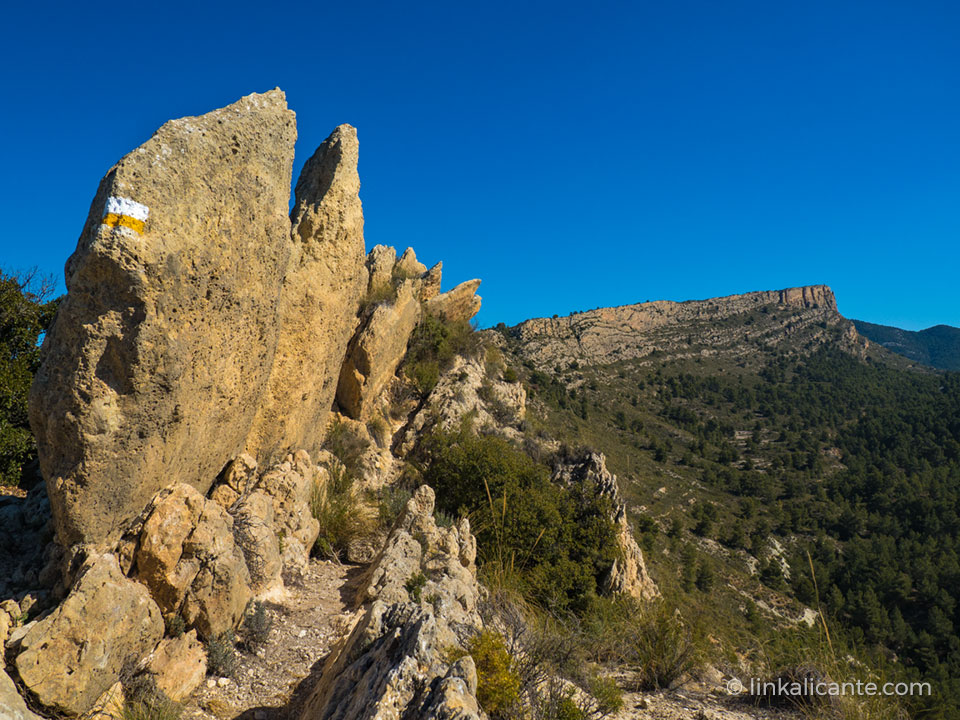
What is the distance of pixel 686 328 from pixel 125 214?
74.2 meters

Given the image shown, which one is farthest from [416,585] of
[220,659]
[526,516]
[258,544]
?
[526,516]

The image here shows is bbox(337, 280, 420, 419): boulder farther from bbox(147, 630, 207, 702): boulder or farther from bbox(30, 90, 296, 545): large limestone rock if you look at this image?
bbox(147, 630, 207, 702): boulder

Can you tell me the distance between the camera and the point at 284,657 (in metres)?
4.89

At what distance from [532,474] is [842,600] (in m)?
21.9

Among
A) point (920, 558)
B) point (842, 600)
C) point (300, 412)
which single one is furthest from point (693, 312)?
point (300, 412)

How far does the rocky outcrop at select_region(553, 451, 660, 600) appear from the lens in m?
10.8

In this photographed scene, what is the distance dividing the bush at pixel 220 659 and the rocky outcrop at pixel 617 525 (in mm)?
7667

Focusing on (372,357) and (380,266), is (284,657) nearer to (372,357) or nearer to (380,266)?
(372,357)

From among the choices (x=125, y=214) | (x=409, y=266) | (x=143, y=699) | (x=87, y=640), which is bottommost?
(x=143, y=699)

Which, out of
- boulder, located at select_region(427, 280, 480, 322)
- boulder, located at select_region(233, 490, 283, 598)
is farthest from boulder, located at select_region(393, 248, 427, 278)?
boulder, located at select_region(233, 490, 283, 598)

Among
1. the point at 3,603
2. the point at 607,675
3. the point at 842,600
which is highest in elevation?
the point at 3,603

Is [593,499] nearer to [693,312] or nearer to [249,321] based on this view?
[249,321]

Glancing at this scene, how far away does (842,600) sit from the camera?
25.1 metres

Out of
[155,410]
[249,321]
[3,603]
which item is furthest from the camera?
[249,321]
